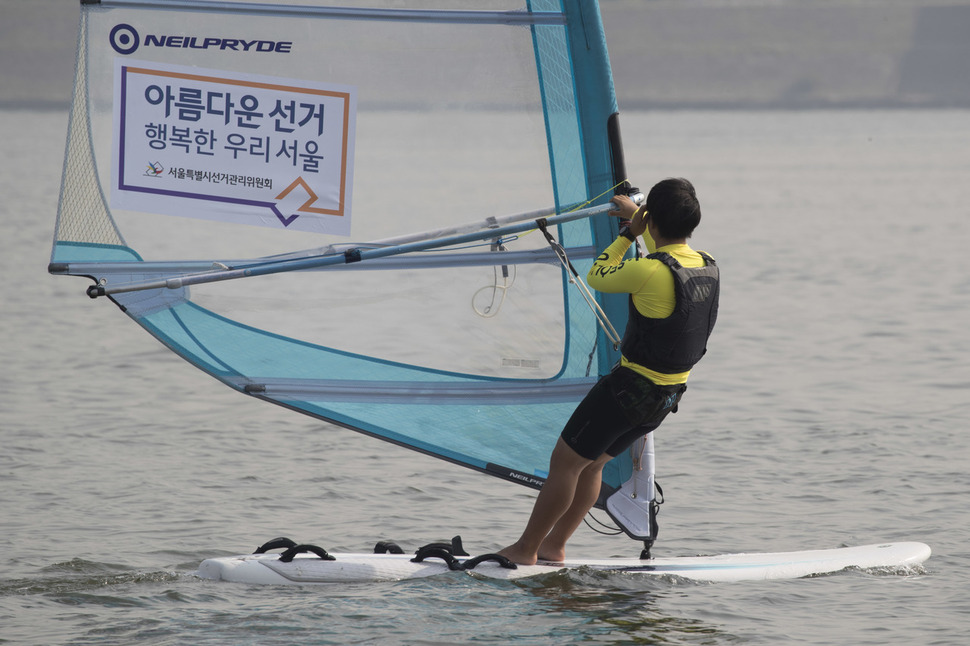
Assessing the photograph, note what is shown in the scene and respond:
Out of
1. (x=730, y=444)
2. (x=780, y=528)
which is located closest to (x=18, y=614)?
(x=780, y=528)

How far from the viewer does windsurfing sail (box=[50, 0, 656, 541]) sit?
179 inches

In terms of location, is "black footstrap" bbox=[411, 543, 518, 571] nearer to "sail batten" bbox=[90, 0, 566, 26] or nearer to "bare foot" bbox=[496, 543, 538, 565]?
"bare foot" bbox=[496, 543, 538, 565]

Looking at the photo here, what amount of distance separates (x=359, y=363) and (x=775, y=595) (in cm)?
195

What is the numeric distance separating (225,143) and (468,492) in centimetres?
274

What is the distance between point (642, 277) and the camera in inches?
164

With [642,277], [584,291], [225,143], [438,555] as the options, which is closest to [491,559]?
[438,555]

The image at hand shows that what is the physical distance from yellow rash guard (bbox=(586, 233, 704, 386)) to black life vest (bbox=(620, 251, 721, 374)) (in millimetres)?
24

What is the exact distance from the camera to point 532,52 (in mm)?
4664

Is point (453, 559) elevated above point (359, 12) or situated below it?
below

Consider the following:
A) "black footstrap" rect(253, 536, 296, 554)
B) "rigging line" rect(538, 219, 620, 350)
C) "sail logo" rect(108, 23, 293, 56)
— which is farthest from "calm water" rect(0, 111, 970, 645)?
"sail logo" rect(108, 23, 293, 56)

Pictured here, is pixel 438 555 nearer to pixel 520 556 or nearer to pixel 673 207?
pixel 520 556

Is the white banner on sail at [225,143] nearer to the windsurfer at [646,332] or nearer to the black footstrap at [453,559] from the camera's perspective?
the windsurfer at [646,332]

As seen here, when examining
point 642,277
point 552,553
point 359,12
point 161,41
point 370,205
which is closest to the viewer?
point 642,277

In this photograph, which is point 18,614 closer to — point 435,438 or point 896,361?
point 435,438
